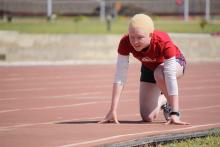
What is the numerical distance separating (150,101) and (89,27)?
1367 inches

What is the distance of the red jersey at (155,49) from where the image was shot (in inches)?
446

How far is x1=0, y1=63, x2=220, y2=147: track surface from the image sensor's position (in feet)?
33.8

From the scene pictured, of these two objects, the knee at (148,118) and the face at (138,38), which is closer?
the face at (138,38)

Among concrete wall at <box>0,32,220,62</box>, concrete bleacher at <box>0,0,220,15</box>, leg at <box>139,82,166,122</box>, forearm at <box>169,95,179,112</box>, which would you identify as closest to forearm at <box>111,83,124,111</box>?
leg at <box>139,82,166,122</box>

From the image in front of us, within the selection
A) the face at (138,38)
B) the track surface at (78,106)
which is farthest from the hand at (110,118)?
the face at (138,38)

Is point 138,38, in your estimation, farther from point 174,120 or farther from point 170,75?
point 174,120

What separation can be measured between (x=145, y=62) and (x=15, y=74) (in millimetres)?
12582

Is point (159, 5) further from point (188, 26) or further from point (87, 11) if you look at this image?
point (188, 26)

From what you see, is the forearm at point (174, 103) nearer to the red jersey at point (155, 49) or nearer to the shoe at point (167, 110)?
the shoe at point (167, 110)

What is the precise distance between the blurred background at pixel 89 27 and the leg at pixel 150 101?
17.9 m

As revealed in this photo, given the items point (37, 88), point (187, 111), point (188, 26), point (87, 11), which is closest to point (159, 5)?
point (87, 11)

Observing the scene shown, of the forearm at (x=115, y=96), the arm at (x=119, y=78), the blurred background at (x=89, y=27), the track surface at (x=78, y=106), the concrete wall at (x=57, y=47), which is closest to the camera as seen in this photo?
the track surface at (x=78, y=106)

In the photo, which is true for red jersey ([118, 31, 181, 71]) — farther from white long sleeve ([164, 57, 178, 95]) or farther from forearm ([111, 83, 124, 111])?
forearm ([111, 83, 124, 111])

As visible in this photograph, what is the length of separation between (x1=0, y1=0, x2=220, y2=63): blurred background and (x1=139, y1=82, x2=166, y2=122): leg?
1792 cm
